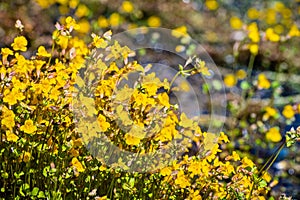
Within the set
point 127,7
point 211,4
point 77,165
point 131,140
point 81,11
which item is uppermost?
point 211,4

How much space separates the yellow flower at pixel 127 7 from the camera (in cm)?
529

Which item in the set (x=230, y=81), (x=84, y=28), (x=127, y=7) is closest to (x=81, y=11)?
(x=84, y=28)

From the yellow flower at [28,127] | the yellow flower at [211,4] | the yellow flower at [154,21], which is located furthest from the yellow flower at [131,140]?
the yellow flower at [211,4]

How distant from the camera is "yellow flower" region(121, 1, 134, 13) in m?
5.29

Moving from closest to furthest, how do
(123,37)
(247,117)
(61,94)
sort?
1. (61,94)
2. (247,117)
3. (123,37)

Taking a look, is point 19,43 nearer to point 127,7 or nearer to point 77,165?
point 77,165

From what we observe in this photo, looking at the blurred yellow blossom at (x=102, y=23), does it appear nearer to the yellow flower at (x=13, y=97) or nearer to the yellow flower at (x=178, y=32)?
the yellow flower at (x=178, y=32)

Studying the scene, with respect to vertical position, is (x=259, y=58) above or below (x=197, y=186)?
above

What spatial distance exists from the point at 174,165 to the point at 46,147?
0.47 metres

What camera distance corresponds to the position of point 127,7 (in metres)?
5.29

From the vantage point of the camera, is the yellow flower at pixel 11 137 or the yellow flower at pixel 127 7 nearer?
the yellow flower at pixel 11 137

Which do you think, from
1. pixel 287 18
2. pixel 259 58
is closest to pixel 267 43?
pixel 259 58

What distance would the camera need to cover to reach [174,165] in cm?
234

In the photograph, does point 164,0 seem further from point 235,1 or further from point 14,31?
point 14,31
